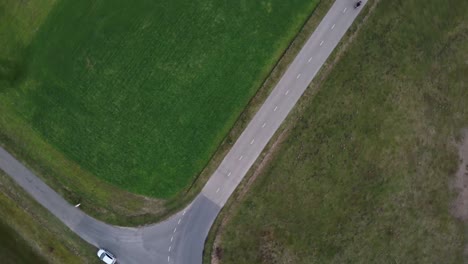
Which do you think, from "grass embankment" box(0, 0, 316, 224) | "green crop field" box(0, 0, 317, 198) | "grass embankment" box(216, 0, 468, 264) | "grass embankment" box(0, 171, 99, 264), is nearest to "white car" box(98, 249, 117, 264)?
"grass embankment" box(0, 171, 99, 264)

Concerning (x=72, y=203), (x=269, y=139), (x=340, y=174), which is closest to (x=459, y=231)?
(x=340, y=174)

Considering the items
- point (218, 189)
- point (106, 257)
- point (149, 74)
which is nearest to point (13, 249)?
point (106, 257)

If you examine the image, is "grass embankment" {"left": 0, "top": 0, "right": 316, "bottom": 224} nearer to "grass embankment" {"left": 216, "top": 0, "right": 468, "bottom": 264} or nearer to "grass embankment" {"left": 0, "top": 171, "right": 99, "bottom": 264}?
"grass embankment" {"left": 0, "top": 171, "right": 99, "bottom": 264}

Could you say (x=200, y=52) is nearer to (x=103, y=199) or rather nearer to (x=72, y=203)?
(x=103, y=199)

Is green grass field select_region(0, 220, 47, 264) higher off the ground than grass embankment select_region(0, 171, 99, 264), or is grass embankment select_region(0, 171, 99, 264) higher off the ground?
grass embankment select_region(0, 171, 99, 264)

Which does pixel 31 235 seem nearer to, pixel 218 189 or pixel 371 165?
pixel 218 189
